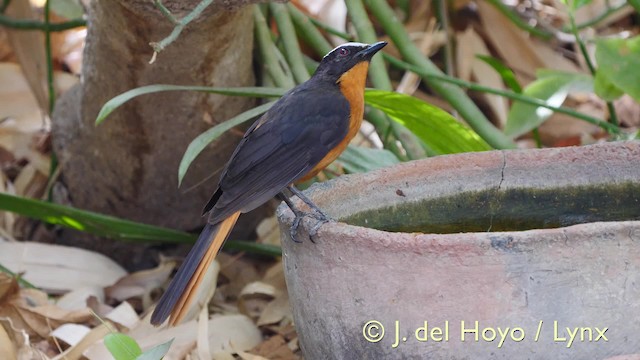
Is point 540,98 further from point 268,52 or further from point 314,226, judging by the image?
point 314,226

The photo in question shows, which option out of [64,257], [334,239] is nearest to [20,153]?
[64,257]

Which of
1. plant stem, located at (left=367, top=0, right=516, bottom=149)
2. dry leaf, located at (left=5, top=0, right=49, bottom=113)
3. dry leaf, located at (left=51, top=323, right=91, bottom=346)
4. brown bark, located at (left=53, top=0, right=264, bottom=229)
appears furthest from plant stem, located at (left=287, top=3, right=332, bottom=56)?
dry leaf, located at (left=51, top=323, right=91, bottom=346)

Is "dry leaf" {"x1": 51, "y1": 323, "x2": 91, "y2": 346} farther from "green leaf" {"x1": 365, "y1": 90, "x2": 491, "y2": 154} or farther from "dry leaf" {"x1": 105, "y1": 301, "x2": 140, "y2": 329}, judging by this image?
"green leaf" {"x1": 365, "y1": 90, "x2": 491, "y2": 154}

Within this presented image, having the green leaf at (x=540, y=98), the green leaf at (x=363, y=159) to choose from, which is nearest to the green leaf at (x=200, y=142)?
the green leaf at (x=363, y=159)

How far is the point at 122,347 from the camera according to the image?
88.2 inches

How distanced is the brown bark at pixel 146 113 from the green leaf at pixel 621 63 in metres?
1.08

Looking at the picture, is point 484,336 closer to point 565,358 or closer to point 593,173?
point 565,358

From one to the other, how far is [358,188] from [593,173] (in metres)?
0.52

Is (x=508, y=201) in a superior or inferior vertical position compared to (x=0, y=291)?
inferior

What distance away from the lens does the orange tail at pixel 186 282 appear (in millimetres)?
2359

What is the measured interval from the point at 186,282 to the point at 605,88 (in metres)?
1.62

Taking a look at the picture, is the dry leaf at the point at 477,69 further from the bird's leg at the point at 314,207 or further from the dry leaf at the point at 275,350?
the bird's leg at the point at 314,207

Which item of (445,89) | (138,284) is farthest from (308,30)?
(138,284)

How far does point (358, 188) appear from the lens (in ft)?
7.75
